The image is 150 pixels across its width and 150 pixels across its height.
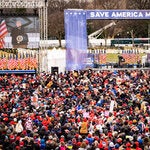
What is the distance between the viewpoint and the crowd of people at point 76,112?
1741 cm

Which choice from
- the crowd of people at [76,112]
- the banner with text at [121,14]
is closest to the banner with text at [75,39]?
the banner with text at [121,14]

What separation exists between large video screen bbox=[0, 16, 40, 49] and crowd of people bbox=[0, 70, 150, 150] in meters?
7.31

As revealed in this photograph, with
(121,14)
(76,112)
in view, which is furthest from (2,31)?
(76,112)

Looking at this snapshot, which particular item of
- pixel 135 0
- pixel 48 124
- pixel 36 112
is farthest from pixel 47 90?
pixel 135 0

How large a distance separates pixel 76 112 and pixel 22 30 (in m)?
18.0

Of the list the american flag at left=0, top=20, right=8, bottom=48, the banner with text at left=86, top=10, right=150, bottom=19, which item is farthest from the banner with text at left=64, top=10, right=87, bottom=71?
the american flag at left=0, top=20, right=8, bottom=48

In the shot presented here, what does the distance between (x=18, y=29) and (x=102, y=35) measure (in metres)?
39.4

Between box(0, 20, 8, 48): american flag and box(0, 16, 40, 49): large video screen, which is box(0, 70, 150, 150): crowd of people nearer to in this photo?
box(0, 16, 40, 49): large video screen

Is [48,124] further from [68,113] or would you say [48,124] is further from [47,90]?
[47,90]

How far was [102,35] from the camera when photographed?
7762 cm

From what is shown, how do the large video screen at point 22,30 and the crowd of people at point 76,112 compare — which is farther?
the large video screen at point 22,30

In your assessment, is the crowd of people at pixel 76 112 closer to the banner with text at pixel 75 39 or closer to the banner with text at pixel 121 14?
the banner with text at pixel 75 39

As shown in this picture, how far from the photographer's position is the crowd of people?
685 inches

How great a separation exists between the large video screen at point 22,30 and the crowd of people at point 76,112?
7311 mm
